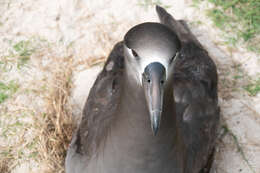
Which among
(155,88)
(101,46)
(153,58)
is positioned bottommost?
(101,46)

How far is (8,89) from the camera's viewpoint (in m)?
3.62


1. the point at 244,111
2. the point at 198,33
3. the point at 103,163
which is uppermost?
the point at 198,33

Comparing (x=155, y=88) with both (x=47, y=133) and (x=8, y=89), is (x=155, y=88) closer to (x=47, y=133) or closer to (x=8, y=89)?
(x=47, y=133)

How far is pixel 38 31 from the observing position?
13.3ft

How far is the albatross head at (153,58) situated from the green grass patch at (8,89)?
2.04m

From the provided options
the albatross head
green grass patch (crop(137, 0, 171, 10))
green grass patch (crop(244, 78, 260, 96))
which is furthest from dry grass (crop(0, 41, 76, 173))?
green grass patch (crop(244, 78, 260, 96))

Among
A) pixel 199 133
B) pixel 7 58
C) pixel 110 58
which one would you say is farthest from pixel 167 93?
pixel 7 58

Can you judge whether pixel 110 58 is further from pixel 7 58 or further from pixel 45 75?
pixel 7 58

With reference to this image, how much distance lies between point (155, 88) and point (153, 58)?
146mm

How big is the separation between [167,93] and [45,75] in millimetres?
2063

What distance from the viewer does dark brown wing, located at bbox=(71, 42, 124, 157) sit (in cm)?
265

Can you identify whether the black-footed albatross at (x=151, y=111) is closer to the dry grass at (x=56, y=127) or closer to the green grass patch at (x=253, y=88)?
the dry grass at (x=56, y=127)

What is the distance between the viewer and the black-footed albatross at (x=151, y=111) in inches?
69.8

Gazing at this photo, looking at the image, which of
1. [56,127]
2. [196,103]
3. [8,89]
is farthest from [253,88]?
[8,89]
